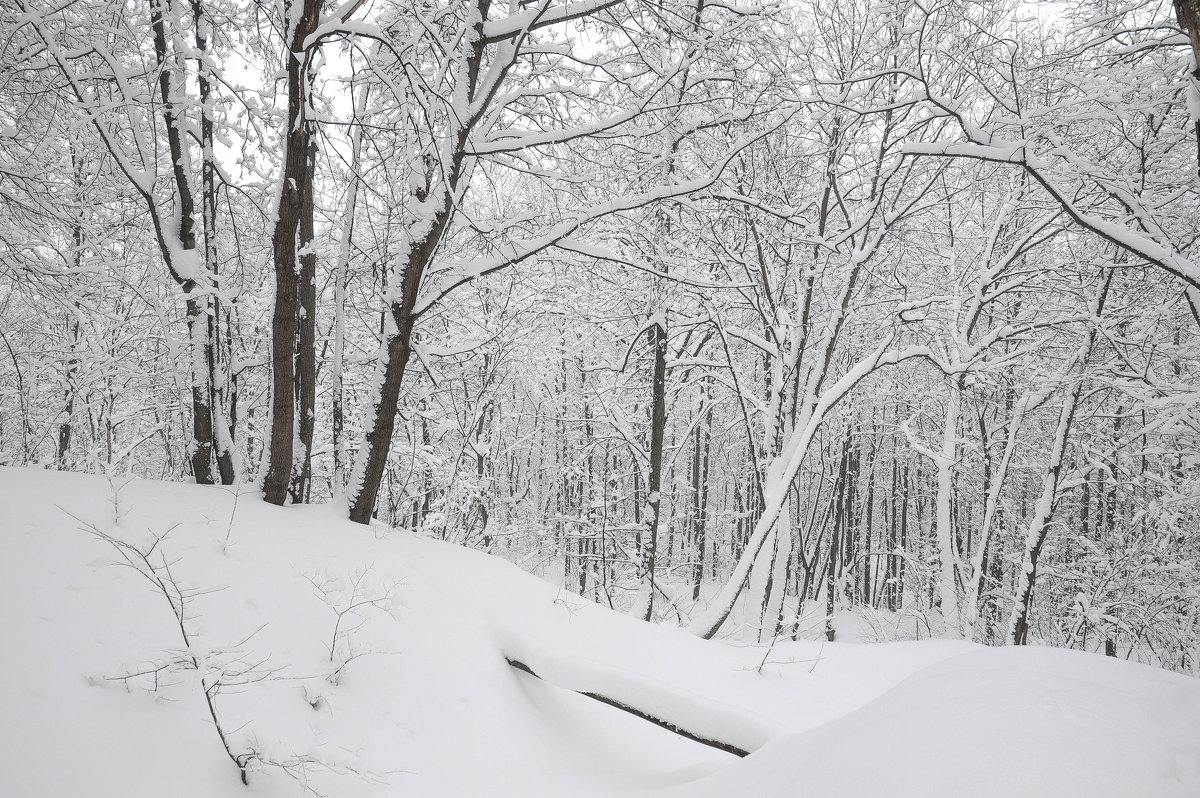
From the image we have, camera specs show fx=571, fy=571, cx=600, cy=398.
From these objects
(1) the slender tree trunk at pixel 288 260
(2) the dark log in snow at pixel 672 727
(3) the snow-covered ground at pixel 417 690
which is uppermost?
(1) the slender tree trunk at pixel 288 260

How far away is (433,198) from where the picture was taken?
4.85m

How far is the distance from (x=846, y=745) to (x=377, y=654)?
2.55 metres

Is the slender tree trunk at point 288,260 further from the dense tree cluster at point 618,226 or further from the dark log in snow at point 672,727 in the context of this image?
the dark log in snow at point 672,727

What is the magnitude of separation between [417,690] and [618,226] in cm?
574

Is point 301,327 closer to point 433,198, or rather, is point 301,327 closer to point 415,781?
point 433,198

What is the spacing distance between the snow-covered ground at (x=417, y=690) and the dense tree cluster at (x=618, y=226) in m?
1.23

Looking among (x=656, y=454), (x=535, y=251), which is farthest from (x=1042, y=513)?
(x=535, y=251)

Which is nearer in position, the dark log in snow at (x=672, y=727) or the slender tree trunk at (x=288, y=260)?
the dark log in snow at (x=672, y=727)

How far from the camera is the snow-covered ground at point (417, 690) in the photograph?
5.18 feet

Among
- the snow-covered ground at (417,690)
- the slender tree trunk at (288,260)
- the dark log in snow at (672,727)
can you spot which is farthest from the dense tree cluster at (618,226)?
the dark log in snow at (672,727)

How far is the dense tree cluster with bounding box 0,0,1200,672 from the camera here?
15.3 feet

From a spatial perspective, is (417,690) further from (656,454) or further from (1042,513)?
(1042,513)

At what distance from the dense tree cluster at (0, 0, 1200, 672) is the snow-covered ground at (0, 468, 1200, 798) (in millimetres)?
1227

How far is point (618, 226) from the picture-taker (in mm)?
7277
